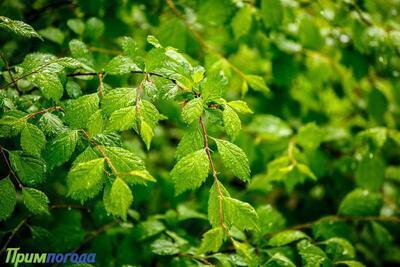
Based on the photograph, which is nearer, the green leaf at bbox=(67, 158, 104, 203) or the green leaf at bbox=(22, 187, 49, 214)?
the green leaf at bbox=(67, 158, 104, 203)

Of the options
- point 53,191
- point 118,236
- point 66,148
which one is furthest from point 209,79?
point 53,191

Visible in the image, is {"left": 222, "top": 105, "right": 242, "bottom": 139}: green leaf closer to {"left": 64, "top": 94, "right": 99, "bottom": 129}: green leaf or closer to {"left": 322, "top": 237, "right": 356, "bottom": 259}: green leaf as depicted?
{"left": 64, "top": 94, "right": 99, "bottom": 129}: green leaf

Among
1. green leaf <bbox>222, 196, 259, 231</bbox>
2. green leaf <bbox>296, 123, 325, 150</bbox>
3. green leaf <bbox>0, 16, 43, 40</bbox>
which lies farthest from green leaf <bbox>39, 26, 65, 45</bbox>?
green leaf <bbox>296, 123, 325, 150</bbox>

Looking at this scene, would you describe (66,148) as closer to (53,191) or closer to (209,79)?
(209,79)

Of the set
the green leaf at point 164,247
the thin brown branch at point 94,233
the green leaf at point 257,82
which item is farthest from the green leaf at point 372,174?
the thin brown branch at point 94,233

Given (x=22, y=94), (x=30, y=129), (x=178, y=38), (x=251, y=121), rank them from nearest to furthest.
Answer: (x=30, y=129)
(x=22, y=94)
(x=178, y=38)
(x=251, y=121)

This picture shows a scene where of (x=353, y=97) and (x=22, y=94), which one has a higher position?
(x=22, y=94)
